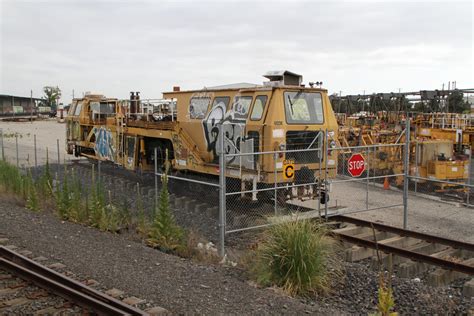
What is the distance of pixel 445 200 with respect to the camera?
15.6 m

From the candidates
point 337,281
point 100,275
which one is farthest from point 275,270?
point 100,275

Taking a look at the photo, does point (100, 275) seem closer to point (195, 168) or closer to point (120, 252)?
point (120, 252)

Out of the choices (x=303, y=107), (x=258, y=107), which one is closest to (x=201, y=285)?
(x=258, y=107)

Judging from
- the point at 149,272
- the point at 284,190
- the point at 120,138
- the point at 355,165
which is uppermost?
the point at 120,138

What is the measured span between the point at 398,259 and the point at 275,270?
294 centimetres

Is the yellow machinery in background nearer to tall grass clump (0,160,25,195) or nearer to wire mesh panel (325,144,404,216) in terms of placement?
wire mesh panel (325,144,404,216)

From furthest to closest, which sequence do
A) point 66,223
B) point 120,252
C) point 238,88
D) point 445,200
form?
point 445,200 < point 238,88 < point 66,223 < point 120,252

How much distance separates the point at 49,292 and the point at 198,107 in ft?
25.2

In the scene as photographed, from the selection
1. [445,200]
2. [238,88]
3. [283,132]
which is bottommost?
[445,200]

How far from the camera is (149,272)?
7.42m

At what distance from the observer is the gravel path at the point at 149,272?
623 centimetres

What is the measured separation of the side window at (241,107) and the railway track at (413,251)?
11.3 feet

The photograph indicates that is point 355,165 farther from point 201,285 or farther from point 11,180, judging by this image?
point 11,180

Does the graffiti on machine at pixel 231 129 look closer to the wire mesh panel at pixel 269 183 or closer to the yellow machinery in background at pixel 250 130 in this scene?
the yellow machinery in background at pixel 250 130
